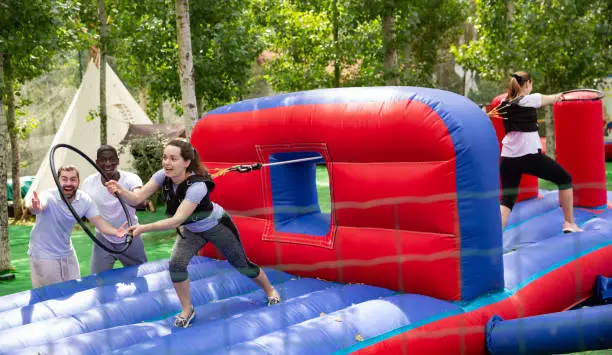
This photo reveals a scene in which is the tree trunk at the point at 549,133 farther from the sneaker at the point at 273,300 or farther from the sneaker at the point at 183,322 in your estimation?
the sneaker at the point at 183,322

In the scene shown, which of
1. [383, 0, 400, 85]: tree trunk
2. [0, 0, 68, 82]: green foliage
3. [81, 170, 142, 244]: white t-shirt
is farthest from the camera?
[383, 0, 400, 85]: tree trunk

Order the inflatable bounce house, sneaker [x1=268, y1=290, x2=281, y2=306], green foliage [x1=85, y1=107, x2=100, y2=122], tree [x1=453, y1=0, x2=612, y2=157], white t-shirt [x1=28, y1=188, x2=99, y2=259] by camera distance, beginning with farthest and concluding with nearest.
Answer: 1. green foliage [x1=85, y1=107, x2=100, y2=122]
2. tree [x1=453, y1=0, x2=612, y2=157]
3. white t-shirt [x1=28, y1=188, x2=99, y2=259]
4. sneaker [x1=268, y1=290, x2=281, y2=306]
5. the inflatable bounce house

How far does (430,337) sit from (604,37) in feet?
31.0

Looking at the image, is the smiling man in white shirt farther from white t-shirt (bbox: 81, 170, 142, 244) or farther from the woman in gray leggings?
the woman in gray leggings

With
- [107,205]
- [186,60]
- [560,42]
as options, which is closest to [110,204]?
[107,205]

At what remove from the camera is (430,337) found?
3.88 meters

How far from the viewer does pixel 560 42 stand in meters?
11.3

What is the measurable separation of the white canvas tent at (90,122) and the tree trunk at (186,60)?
13.3ft

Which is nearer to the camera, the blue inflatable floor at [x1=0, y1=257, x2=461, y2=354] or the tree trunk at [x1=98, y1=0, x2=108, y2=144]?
the blue inflatable floor at [x1=0, y1=257, x2=461, y2=354]

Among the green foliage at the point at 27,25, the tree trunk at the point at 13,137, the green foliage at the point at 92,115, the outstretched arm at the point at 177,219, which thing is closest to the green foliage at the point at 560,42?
the green foliage at the point at 92,115

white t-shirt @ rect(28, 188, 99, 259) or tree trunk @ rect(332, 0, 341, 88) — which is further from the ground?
tree trunk @ rect(332, 0, 341, 88)

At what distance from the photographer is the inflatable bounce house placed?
3.83 meters

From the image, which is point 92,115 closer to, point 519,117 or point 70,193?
point 70,193

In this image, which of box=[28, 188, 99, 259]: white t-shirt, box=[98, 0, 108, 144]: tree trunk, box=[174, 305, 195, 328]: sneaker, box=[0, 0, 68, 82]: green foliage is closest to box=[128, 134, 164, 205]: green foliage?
box=[98, 0, 108, 144]: tree trunk
